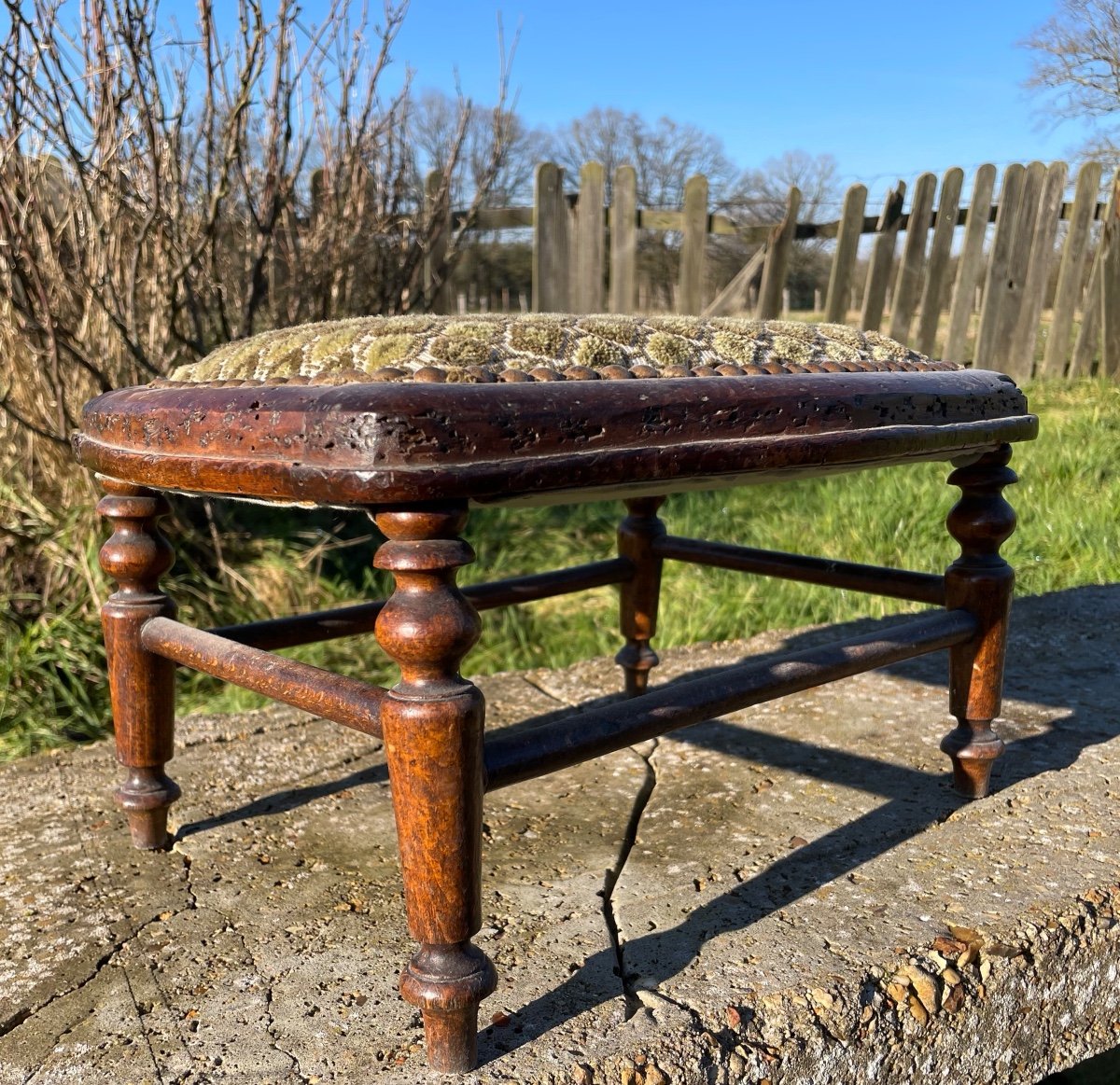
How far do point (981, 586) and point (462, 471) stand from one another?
94 centimetres

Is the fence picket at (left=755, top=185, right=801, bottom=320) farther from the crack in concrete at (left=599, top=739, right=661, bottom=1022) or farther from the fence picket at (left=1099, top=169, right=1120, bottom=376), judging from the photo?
the crack in concrete at (left=599, top=739, right=661, bottom=1022)

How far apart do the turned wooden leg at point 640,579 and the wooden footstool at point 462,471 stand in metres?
0.60

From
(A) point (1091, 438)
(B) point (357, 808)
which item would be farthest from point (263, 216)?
(A) point (1091, 438)

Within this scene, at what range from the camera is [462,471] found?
0.92 metres

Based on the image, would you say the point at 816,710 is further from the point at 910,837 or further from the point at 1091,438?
the point at 1091,438

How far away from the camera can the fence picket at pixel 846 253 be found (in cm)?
498

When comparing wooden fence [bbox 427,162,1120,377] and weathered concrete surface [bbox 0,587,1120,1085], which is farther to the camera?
wooden fence [bbox 427,162,1120,377]

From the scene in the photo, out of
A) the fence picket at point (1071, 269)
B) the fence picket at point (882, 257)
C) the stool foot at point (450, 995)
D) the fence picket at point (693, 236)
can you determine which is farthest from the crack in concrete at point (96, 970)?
the fence picket at point (1071, 269)

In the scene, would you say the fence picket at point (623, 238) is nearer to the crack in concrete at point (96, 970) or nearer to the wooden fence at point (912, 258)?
the wooden fence at point (912, 258)

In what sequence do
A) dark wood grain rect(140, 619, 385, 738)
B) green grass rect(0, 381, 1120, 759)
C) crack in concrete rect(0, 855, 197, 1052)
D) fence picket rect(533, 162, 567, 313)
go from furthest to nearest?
fence picket rect(533, 162, 567, 313) → green grass rect(0, 381, 1120, 759) → crack in concrete rect(0, 855, 197, 1052) → dark wood grain rect(140, 619, 385, 738)

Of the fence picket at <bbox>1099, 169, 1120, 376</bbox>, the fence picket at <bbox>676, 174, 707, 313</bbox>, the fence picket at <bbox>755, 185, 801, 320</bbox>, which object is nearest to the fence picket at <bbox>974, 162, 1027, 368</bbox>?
the fence picket at <bbox>1099, 169, 1120, 376</bbox>

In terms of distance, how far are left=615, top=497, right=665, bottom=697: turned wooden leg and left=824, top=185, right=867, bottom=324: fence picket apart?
10.6 ft

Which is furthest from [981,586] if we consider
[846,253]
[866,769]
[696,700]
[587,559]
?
[846,253]

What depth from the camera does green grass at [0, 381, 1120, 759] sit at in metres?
2.71
